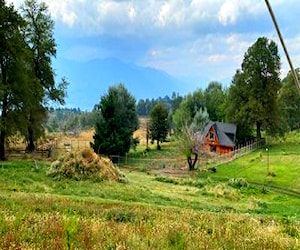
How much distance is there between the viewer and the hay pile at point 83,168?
3941cm

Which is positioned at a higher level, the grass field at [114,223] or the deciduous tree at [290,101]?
the deciduous tree at [290,101]

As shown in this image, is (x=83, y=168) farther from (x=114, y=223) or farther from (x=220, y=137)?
(x=220, y=137)

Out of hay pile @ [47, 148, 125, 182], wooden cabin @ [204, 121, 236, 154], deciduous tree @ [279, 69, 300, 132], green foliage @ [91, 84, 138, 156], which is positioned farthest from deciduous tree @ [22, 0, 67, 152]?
deciduous tree @ [279, 69, 300, 132]

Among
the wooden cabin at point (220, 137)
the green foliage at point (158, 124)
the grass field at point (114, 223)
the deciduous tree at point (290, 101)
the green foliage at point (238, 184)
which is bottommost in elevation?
the green foliage at point (238, 184)

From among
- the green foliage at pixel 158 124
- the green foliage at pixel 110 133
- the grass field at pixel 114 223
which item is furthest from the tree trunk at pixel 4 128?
the green foliage at pixel 158 124

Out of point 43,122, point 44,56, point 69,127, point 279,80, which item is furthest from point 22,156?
point 69,127

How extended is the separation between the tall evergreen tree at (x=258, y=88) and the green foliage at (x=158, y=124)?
17904 millimetres

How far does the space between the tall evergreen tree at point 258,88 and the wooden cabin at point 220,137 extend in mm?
2101

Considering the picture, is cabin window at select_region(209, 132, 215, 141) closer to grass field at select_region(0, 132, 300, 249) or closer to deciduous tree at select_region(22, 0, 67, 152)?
deciduous tree at select_region(22, 0, 67, 152)

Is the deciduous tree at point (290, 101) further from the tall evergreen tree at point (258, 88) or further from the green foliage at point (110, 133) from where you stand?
the green foliage at point (110, 133)

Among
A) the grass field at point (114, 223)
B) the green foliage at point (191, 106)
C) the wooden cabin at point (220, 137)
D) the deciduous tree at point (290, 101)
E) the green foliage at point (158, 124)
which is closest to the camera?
the grass field at point (114, 223)

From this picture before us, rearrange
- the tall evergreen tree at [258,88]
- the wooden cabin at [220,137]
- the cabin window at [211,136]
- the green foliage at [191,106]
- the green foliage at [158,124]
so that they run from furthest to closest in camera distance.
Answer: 1. the green foliage at [191,106]
2. the green foliage at [158,124]
3. the cabin window at [211,136]
4. the wooden cabin at [220,137]
5. the tall evergreen tree at [258,88]

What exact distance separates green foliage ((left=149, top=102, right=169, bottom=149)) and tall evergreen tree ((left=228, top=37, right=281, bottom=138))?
17904 millimetres

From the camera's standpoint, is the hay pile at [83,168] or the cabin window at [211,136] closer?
the hay pile at [83,168]
